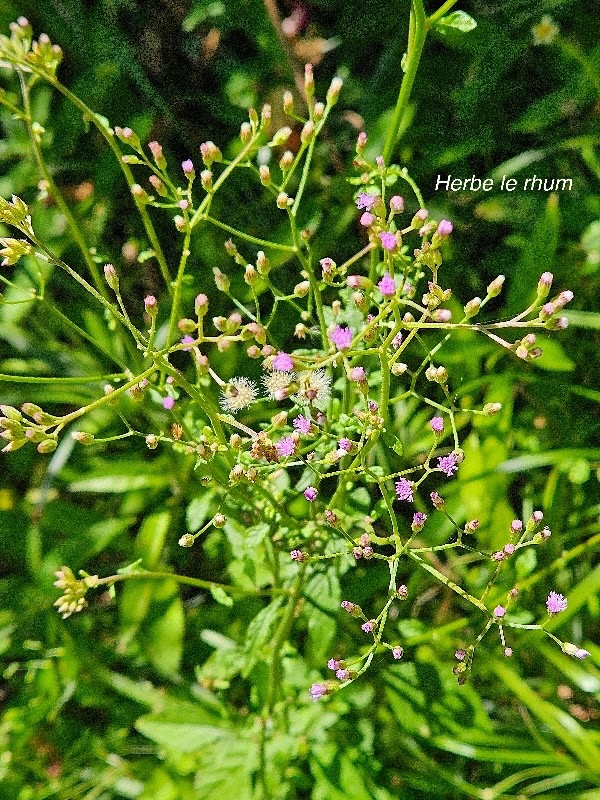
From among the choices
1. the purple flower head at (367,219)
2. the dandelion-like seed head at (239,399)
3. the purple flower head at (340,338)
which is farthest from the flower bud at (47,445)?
the purple flower head at (367,219)

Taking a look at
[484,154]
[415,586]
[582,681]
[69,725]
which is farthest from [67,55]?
[582,681]

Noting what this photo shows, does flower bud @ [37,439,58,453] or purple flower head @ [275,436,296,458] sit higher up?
flower bud @ [37,439,58,453]

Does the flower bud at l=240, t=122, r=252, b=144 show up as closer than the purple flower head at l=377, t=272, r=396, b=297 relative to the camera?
No

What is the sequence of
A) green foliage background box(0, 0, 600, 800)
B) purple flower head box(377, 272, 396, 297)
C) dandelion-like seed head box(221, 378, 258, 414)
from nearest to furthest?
purple flower head box(377, 272, 396, 297) < dandelion-like seed head box(221, 378, 258, 414) < green foliage background box(0, 0, 600, 800)

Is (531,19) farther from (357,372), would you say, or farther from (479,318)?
(357,372)

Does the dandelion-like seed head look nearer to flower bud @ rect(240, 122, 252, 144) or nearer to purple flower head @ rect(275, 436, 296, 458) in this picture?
purple flower head @ rect(275, 436, 296, 458)

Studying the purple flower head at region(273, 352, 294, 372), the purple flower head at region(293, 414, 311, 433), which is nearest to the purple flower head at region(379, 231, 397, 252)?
the purple flower head at region(273, 352, 294, 372)

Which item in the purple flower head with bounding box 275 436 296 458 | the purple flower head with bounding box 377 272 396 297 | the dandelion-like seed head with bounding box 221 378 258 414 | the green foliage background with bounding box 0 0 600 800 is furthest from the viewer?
the green foliage background with bounding box 0 0 600 800

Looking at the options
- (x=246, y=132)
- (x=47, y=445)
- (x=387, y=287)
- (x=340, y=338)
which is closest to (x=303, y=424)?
(x=340, y=338)

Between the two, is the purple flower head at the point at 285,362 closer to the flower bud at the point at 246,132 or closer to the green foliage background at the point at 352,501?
the flower bud at the point at 246,132
